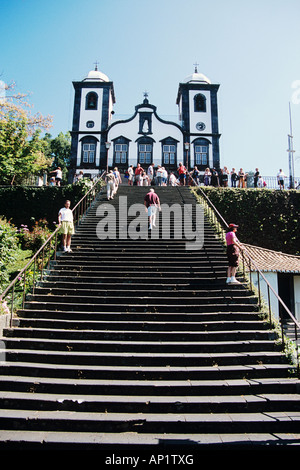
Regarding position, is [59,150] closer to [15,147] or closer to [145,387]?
[15,147]

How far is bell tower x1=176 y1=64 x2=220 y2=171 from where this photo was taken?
29969 millimetres

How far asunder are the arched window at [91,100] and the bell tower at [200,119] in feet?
28.9

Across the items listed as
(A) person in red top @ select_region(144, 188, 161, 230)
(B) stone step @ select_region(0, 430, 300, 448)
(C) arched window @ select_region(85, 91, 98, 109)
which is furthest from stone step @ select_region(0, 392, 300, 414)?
(C) arched window @ select_region(85, 91, 98, 109)

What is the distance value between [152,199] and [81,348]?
6.75 metres

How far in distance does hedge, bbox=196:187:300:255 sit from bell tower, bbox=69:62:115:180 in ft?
48.4

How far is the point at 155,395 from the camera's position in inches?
202

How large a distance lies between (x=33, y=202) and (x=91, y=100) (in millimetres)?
16974

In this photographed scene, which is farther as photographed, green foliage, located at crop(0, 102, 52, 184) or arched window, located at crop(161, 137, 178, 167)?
arched window, located at crop(161, 137, 178, 167)

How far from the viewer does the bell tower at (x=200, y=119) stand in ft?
98.3

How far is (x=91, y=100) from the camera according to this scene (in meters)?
31.8

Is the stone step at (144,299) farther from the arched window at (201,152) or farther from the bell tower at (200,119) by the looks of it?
the arched window at (201,152)

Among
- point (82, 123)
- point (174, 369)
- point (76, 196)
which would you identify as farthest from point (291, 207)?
point (82, 123)

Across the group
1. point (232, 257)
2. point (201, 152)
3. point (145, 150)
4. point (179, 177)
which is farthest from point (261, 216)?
point (145, 150)

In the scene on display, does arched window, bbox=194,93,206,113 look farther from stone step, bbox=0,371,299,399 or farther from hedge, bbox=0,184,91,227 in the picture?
stone step, bbox=0,371,299,399
